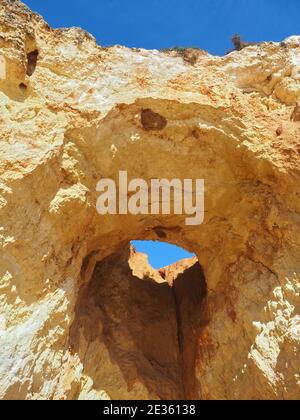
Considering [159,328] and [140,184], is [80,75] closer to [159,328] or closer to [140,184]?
[140,184]

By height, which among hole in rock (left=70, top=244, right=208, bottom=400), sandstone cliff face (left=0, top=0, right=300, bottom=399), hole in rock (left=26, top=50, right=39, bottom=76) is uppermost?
hole in rock (left=26, top=50, right=39, bottom=76)

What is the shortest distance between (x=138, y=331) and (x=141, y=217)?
2.93 metres

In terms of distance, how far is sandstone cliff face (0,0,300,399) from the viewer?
611 centimetres

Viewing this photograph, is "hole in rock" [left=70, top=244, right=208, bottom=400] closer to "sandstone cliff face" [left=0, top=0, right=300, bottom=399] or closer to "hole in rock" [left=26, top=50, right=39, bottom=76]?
"sandstone cliff face" [left=0, top=0, right=300, bottom=399]

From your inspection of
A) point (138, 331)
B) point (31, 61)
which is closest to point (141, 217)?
point (138, 331)

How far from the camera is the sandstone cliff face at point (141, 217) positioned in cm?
611

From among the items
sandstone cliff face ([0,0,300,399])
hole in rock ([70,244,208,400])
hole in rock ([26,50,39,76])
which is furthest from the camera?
hole in rock ([70,244,208,400])

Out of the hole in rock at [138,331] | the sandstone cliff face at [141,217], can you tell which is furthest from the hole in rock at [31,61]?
the hole in rock at [138,331]

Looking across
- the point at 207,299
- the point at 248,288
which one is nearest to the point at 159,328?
the point at 207,299

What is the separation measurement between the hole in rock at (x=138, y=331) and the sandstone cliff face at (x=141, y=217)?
0.05 metres

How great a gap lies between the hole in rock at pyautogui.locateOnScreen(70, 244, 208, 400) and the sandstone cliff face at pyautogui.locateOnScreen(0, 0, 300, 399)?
0.16 feet

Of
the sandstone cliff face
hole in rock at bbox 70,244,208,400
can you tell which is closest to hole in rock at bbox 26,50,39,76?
the sandstone cliff face

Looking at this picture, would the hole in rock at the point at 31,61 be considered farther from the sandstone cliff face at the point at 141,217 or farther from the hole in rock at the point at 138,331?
the hole in rock at the point at 138,331

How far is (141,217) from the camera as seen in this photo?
8.40 m
